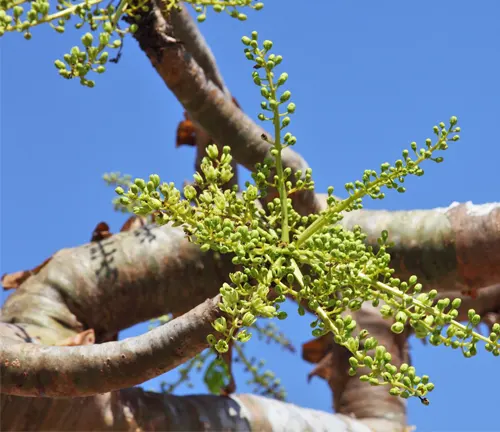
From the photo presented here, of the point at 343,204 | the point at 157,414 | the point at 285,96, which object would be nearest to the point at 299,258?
the point at 343,204

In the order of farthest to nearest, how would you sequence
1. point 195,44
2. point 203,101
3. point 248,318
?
point 195,44 < point 203,101 < point 248,318

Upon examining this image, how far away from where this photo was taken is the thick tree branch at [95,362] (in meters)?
1.67

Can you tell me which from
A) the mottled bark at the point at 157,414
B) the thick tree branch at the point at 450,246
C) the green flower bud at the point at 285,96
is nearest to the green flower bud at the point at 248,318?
the green flower bud at the point at 285,96

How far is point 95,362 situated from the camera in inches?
68.6

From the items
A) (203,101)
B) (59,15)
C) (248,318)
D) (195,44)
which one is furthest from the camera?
(195,44)

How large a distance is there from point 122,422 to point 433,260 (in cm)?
123

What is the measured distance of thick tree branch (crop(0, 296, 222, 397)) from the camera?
167cm

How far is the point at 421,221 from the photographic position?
2.73 meters

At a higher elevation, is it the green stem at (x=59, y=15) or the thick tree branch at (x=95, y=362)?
the green stem at (x=59, y=15)

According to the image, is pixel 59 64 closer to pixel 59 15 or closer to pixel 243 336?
pixel 59 15

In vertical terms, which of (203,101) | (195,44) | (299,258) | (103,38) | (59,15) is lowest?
(299,258)

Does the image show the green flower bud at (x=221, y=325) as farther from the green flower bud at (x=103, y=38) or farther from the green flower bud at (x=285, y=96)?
the green flower bud at (x=103, y=38)

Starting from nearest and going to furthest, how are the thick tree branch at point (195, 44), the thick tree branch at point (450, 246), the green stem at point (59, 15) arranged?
the green stem at point (59, 15) < the thick tree branch at point (450, 246) < the thick tree branch at point (195, 44)

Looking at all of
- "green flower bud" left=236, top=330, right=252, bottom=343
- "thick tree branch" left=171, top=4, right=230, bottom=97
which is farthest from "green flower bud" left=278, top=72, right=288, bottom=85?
"thick tree branch" left=171, top=4, right=230, bottom=97
